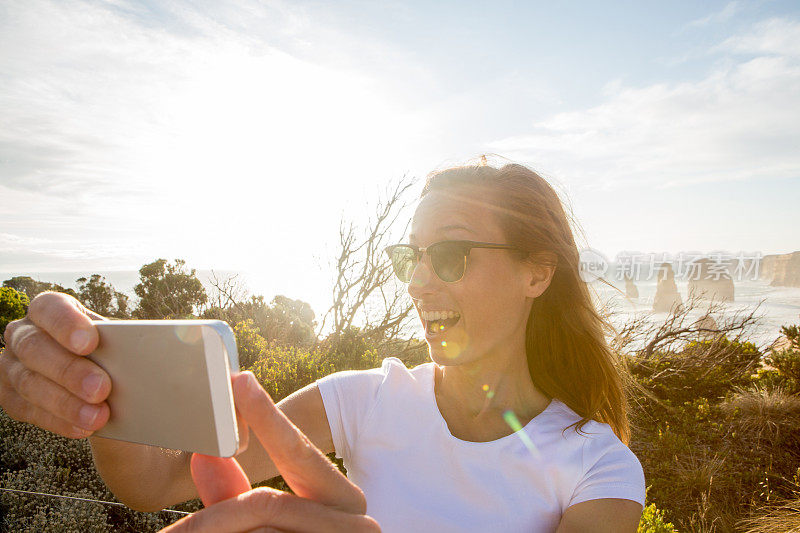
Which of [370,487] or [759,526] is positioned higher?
[370,487]


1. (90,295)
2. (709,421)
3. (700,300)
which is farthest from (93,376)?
(90,295)

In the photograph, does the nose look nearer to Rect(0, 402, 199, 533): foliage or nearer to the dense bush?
Rect(0, 402, 199, 533): foliage

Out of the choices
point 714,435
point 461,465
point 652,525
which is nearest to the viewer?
point 461,465

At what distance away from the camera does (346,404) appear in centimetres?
197

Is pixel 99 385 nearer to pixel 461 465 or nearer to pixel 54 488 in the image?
pixel 461 465

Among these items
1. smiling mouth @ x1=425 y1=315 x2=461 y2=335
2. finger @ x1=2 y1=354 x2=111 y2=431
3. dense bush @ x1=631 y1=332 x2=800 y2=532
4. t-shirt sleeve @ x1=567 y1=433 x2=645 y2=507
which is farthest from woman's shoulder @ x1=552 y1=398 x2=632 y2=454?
dense bush @ x1=631 y1=332 x2=800 y2=532

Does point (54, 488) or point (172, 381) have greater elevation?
point (172, 381)

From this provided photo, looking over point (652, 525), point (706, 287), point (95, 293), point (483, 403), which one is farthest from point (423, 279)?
point (95, 293)

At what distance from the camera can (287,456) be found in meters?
0.77

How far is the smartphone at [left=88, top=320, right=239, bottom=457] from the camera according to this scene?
708 mm

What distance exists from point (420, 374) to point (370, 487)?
1.73ft

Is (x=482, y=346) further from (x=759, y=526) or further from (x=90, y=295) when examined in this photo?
(x=90, y=295)

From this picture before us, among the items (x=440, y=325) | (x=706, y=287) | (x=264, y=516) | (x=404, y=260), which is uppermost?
(x=404, y=260)

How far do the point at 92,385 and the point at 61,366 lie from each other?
0.09 m
